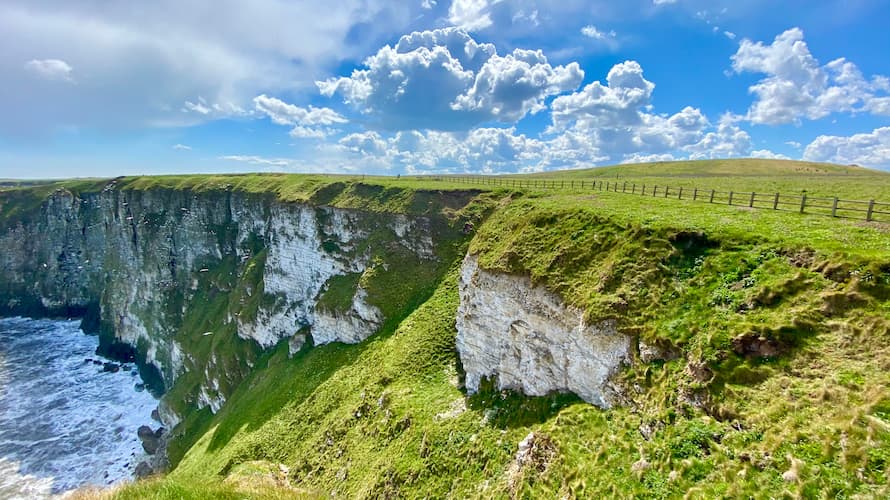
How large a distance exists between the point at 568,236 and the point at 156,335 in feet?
258

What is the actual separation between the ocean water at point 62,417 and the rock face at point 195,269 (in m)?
5.09

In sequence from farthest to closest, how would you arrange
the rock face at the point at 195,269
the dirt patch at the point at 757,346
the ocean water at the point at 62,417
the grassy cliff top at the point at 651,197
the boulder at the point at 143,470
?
the rock face at the point at 195,269 < the ocean water at the point at 62,417 < the boulder at the point at 143,470 < the grassy cliff top at the point at 651,197 < the dirt patch at the point at 757,346

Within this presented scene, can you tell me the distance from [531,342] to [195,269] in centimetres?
7433

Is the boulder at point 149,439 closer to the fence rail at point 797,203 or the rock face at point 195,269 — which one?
the rock face at point 195,269

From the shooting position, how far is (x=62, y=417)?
55.8m

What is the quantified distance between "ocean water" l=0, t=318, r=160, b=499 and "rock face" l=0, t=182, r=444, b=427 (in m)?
5.09

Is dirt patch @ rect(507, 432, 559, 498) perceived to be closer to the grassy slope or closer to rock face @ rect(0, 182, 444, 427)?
the grassy slope

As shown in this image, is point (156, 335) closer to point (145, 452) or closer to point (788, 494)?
point (145, 452)

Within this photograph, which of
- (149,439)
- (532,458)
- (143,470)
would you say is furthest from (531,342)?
(149,439)

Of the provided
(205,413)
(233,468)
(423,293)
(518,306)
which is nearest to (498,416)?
(518,306)

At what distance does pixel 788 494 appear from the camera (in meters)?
10.2

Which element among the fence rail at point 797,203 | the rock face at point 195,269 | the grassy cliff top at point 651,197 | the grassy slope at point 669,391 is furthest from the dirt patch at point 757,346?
the rock face at point 195,269

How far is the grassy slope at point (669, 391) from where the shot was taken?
11344 millimetres

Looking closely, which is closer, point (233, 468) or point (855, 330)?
point (855, 330)
